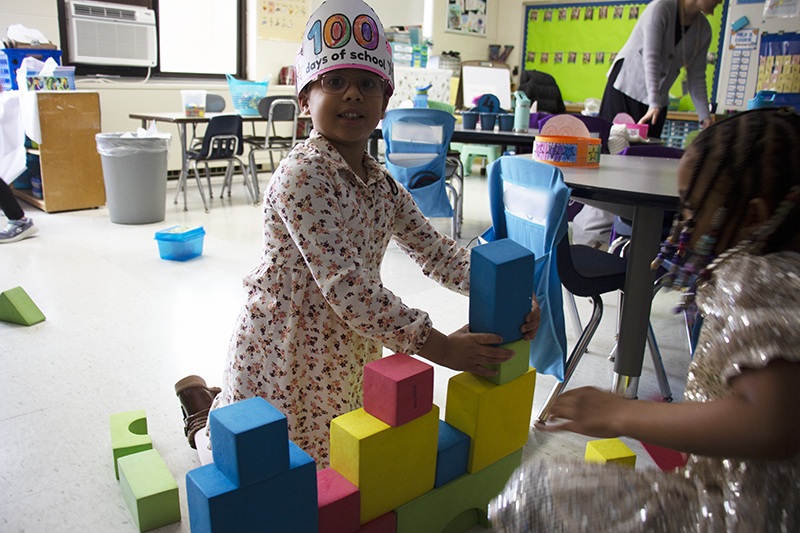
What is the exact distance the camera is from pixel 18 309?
2.24 m

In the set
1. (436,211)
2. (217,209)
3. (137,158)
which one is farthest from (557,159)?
(217,209)

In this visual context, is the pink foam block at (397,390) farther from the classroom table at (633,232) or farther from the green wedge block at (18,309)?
the green wedge block at (18,309)

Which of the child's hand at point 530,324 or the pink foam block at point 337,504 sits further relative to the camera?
the child's hand at point 530,324

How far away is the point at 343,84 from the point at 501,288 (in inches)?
18.3

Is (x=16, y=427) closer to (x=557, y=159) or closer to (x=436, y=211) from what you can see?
(x=557, y=159)

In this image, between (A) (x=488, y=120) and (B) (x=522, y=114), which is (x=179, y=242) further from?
(B) (x=522, y=114)

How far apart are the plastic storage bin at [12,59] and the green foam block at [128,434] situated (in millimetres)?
3600

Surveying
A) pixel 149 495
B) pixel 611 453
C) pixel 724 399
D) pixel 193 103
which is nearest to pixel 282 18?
pixel 193 103

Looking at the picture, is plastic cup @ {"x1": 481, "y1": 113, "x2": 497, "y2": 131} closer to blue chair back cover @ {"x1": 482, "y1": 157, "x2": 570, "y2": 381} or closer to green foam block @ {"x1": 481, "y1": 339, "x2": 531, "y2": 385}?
blue chair back cover @ {"x1": 482, "y1": 157, "x2": 570, "y2": 381}

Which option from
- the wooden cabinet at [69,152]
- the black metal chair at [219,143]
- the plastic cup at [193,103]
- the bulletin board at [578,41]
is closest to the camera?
the wooden cabinet at [69,152]

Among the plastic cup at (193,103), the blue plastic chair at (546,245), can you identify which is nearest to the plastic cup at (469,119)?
the blue plastic chair at (546,245)

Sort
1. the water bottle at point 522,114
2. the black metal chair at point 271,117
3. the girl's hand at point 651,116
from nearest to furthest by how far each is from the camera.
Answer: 1. the girl's hand at point 651,116
2. the water bottle at point 522,114
3. the black metal chair at point 271,117

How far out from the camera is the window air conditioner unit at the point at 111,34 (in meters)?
4.93

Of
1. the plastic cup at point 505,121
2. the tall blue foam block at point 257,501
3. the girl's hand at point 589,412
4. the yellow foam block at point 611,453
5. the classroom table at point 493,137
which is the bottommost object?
the yellow foam block at point 611,453
